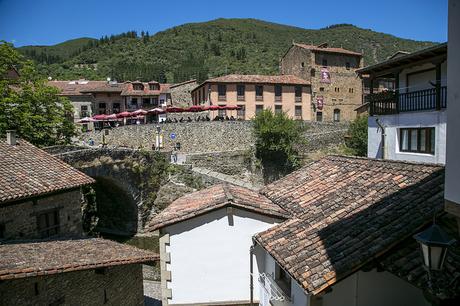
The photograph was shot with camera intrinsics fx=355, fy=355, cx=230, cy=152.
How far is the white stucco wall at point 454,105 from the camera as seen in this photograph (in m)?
3.89

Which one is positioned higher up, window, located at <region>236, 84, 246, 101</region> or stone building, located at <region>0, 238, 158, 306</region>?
window, located at <region>236, 84, 246, 101</region>

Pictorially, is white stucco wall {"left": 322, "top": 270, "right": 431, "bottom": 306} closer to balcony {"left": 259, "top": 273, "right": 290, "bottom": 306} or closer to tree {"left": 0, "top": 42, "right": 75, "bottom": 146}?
balcony {"left": 259, "top": 273, "right": 290, "bottom": 306}

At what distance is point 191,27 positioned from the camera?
452ft

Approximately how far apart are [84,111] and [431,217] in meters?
49.8

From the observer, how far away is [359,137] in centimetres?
3734

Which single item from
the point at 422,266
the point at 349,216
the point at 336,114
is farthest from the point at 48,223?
the point at 336,114

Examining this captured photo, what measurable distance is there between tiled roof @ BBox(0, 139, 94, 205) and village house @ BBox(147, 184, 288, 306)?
17.6ft

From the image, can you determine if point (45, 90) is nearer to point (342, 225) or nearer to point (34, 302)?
point (34, 302)

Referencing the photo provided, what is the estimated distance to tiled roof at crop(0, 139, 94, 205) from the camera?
39.9 ft

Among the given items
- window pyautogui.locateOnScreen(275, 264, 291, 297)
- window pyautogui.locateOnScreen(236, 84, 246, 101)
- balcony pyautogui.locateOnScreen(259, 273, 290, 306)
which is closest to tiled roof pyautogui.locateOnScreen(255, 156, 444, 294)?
window pyautogui.locateOnScreen(275, 264, 291, 297)

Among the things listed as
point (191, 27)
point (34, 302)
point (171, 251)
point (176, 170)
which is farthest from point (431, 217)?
point (191, 27)

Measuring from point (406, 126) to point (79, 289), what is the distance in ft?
53.4

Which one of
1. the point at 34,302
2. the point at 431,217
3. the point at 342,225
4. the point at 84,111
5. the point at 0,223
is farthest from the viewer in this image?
the point at 84,111

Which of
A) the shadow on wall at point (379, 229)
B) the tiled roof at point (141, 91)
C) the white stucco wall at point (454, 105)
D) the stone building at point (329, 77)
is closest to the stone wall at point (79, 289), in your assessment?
the shadow on wall at point (379, 229)
